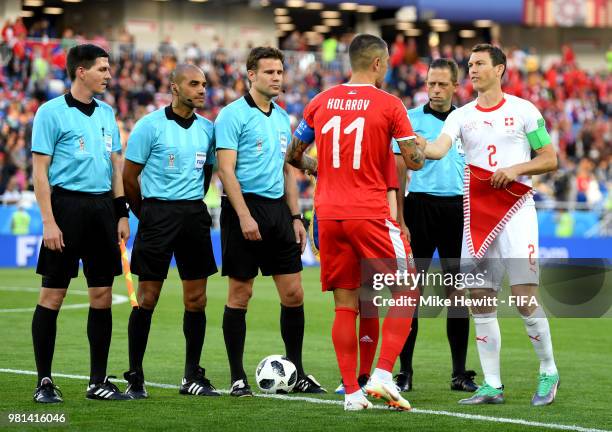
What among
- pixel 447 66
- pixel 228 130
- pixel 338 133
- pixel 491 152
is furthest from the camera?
pixel 447 66

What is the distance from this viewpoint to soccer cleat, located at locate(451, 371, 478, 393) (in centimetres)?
917

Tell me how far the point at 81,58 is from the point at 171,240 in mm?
1420

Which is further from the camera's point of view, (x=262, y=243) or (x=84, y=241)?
(x=262, y=243)

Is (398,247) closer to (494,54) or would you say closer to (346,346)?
(346,346)

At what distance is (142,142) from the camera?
28.3ft

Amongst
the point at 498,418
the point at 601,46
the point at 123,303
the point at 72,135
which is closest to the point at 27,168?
the point at 123,303

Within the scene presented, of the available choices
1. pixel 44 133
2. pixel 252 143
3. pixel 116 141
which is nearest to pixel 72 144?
pixel 44 133

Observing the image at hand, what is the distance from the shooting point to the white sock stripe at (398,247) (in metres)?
7.81

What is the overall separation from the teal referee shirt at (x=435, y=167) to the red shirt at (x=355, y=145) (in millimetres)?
1679

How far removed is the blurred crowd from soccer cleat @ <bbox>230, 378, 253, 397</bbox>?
16.5 m

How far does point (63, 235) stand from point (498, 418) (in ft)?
10.3

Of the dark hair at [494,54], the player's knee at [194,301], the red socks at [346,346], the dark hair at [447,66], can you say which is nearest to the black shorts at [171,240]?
the player's knee at [194,301]

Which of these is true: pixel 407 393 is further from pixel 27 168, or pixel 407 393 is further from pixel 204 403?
pixel 27 168

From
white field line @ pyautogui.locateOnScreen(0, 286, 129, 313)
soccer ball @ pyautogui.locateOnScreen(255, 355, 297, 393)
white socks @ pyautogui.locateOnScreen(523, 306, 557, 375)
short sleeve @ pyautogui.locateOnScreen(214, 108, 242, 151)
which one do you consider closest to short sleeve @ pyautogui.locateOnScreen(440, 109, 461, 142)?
white socks @ pyautogui.locateOnScreen(523, 306, 557, 375)
